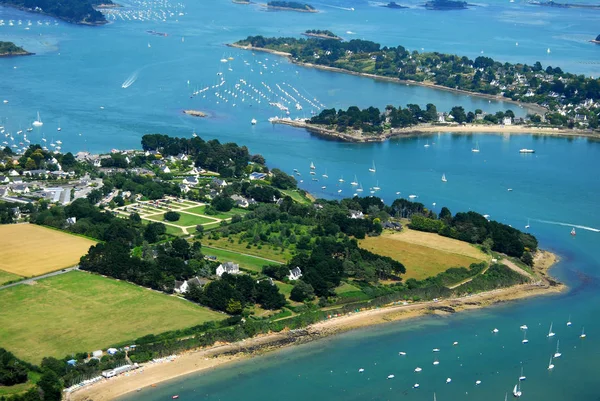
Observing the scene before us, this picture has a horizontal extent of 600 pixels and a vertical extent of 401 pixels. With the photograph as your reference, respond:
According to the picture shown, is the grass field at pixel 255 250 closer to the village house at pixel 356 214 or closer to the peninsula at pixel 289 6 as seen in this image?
the village house at pixel 356 214

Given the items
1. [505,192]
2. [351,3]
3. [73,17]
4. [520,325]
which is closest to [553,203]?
[505,192]

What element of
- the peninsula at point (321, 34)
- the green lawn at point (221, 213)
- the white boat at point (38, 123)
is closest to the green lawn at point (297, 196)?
the green lawn at point (221, 213)

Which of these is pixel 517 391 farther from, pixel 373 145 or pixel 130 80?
pixel 130 80

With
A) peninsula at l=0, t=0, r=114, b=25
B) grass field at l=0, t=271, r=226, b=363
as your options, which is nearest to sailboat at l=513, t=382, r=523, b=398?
grass field at l=0, t=271, r=226, b=363

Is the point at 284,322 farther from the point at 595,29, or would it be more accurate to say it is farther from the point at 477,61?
the point at 595,29

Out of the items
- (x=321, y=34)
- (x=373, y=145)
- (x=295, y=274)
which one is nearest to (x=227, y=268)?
(x=295, y=274)
